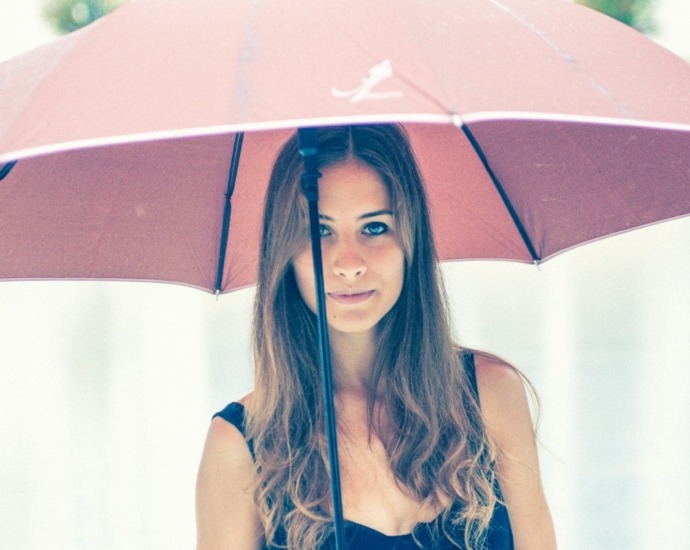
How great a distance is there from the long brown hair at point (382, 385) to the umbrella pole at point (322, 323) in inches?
11.3

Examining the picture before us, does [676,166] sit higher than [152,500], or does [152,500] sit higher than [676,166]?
[676,166]

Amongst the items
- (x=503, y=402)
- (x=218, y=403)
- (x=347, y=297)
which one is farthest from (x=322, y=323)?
(x=218, y=403)

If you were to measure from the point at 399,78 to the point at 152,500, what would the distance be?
12.9ft

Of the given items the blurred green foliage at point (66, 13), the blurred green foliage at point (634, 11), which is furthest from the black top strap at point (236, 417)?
the blurred green foliage at point (66, 13)

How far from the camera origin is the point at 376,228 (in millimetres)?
2004

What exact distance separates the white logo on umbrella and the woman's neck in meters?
1.00

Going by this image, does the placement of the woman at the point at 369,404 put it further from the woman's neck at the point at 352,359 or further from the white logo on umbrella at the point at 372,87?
the white logo on umbrella at the point at 372,87

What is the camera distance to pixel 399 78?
125 centimetres

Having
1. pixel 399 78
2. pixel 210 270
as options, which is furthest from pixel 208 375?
Result: pixel 399 78

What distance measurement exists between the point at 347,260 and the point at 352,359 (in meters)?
0.40

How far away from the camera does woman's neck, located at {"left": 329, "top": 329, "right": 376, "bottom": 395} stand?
7.18ft

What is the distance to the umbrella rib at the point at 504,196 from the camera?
2.22 meters

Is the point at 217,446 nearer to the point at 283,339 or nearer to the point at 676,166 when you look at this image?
the point at 283,339

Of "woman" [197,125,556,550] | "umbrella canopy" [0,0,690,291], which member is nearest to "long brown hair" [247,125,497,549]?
"woman" [197,125,556,550]
